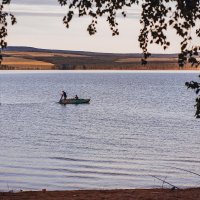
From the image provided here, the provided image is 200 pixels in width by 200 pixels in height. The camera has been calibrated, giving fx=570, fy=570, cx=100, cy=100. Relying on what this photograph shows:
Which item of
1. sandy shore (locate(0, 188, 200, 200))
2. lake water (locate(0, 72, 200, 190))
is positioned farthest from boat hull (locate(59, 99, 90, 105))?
sandy shore (locate(0, 188, 200, 200))

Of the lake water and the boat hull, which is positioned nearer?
the lake water

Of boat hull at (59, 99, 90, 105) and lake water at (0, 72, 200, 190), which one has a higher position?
lake water at (0, 72, 200, 190)

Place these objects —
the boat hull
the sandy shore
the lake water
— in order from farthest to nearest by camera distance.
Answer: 1. the boat hull
2. the lake water
3. the sandy shore

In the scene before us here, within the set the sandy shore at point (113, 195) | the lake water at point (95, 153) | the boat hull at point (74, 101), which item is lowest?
the boat hull at point (74, 101)

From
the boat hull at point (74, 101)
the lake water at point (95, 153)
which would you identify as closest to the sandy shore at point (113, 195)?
the lake water at point (95, 153)

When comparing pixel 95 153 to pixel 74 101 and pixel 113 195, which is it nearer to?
pixel 113 195

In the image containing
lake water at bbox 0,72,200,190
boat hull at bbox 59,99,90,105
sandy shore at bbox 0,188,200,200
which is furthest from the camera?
boat hull at bbox 59,99,90,105

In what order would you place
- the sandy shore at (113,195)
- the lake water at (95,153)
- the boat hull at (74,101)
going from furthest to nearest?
the boat hull at (74,101)
the lake water at (95,153)
the sandy shore at (113,195)

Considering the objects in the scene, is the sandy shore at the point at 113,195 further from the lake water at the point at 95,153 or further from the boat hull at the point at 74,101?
the boat hull at the point at 74,101

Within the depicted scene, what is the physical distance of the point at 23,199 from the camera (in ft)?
49.1

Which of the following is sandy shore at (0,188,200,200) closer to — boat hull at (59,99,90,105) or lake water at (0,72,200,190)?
lake water at (0,72,200,190)

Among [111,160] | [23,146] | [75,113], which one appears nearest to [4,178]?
[111,160]

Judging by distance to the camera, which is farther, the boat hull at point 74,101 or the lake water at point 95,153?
the boat hull at point 74,101

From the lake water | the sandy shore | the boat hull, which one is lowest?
the boat hull
